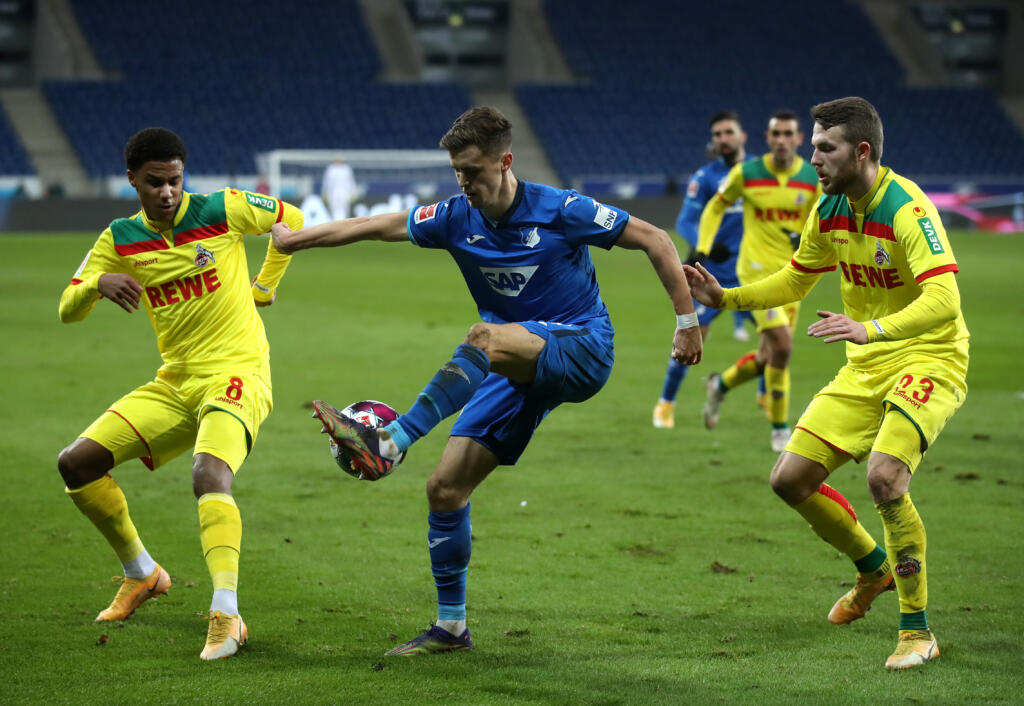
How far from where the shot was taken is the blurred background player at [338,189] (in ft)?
111

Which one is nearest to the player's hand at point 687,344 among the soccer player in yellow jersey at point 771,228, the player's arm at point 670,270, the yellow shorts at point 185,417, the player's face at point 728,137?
the player's arm at point 670,270

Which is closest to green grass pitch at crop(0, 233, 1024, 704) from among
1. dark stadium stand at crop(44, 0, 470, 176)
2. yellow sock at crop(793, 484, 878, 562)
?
yellow sock at crop(793, 484, 878, 562)

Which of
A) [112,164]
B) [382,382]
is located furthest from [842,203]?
[112,164]

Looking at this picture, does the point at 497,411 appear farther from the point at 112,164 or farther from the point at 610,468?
the point at 112,164

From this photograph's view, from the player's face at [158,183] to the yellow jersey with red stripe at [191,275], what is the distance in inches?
6.0

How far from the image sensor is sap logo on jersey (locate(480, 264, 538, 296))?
482 cm

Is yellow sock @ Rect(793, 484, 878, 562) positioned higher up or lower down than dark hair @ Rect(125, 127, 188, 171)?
lower down

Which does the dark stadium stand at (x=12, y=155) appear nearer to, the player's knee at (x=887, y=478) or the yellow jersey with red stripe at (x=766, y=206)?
the yellow jersey with red stripe at (x=766, y=206)

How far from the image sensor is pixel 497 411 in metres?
4.89

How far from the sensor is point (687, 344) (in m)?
4.82

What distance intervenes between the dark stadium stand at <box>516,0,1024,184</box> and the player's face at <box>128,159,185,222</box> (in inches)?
1512

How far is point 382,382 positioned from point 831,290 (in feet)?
34.5

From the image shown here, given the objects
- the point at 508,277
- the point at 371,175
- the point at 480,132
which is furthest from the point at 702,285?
the point at 371,175

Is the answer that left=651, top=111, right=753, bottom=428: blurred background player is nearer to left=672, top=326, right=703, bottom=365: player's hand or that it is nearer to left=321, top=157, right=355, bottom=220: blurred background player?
left=672, top=326, right=703, bottom=365: player's hand
